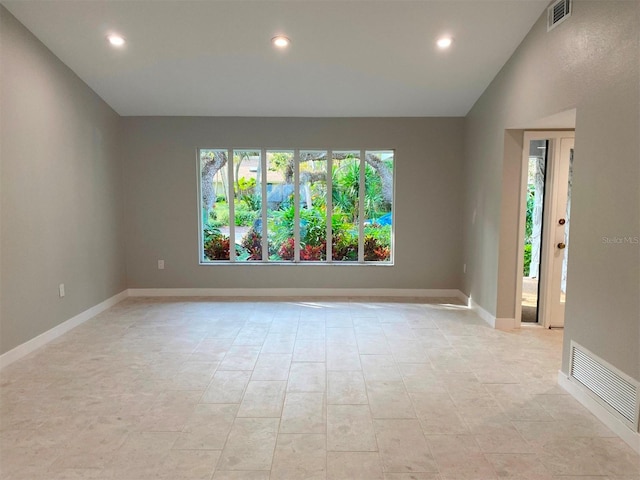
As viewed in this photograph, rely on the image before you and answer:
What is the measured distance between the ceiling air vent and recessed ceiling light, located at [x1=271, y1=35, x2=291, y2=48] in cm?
220

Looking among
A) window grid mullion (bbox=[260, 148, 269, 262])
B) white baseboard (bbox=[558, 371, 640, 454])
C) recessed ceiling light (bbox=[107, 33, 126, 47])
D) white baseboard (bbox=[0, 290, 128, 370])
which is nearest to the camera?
white baseboard (bbox=[558, 371, 640, 454])

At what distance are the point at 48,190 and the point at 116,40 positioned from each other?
1566 millimetres

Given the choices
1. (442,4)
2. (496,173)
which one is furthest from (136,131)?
(496,173)


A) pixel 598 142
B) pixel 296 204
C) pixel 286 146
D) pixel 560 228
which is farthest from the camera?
pixel 296 204

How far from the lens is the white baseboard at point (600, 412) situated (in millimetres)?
2016

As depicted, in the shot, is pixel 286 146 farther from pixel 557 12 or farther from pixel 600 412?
pixel 600 412

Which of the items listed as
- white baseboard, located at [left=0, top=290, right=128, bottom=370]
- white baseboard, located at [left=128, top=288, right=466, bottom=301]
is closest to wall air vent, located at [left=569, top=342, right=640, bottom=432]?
white baseboard, located at [left=128, top=288, right=466, bottom=301]

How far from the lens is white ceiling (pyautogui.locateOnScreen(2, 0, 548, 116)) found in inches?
121

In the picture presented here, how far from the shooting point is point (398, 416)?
2264 mm

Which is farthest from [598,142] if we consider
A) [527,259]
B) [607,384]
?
[527,259]

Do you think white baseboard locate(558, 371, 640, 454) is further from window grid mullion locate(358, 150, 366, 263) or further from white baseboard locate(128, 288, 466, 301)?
window grid mullion locate(358, 150, 366, 263)

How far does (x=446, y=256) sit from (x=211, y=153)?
364cm

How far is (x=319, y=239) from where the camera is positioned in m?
5.32

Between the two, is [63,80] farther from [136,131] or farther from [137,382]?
[137,382]
